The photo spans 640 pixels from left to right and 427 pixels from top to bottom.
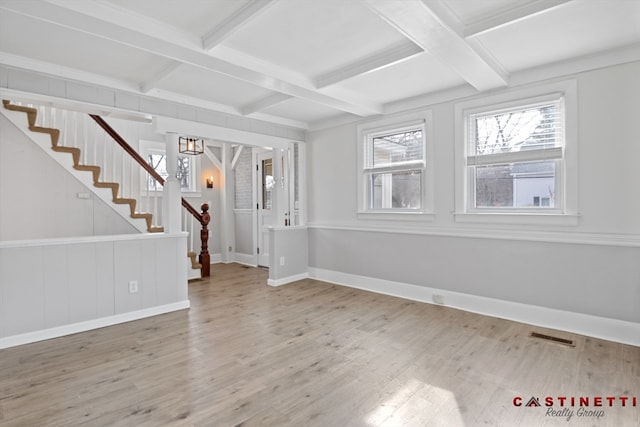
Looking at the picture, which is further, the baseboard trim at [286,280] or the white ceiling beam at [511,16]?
the baseboard trim at [286,280]

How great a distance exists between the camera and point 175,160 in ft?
13.4

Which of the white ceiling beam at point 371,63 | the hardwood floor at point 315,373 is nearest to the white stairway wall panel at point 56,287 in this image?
the hardwood floor at point 315,373

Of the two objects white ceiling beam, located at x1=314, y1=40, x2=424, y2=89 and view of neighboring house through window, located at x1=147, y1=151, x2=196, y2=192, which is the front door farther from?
white ceiling beam, located at x1=314, y1=40, x2=424, y2=89

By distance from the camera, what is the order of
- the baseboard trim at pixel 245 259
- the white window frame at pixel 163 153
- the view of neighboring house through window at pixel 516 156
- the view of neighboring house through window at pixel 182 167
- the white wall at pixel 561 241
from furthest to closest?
the baseboard trim at pixel 245 259
the view of neighboring house through window at pixel 182 167
the white window frame at pixel 163 153
the view of neighboring house through window at pixel 516 156
the white wall at pixel 561 241

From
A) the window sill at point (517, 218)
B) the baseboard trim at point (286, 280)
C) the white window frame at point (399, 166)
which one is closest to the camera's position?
the window sill at point (517, 218)

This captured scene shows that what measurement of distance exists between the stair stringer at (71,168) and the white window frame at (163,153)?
549mm

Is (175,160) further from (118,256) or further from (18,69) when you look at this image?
(18,69)

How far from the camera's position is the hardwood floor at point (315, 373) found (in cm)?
199

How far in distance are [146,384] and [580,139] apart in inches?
164

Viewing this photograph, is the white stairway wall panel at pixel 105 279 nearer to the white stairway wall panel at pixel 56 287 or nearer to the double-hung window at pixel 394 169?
the white stairway wall panel at pixel 56 287

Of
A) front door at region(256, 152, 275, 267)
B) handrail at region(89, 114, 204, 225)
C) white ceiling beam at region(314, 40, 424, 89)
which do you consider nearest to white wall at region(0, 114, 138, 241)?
handrail at region(89, 114, 204, 225)

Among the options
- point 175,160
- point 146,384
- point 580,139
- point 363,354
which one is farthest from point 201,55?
point 580,139

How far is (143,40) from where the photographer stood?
245 centimetres

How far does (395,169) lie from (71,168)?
444 cm
